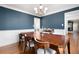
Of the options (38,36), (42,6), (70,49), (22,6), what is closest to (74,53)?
(70,49)

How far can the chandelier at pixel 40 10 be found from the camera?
1277 mm

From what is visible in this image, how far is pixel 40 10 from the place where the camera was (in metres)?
1.30

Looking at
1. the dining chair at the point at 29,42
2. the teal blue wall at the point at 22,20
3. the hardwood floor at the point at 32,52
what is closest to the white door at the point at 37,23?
the teal blue wall at the point at 22,20

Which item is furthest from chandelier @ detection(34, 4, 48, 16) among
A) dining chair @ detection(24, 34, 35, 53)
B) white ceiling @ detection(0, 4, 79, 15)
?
Result: dining chair @ detection(24, 34, 35, 53)

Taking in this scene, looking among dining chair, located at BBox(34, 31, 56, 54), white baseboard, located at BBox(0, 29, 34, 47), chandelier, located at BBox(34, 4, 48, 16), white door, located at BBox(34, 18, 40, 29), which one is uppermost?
chandelier, located at BBox(34, 4, 48, 16)

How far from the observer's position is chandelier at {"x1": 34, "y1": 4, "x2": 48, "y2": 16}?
128 centimetres

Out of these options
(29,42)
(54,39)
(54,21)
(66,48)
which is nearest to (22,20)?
(29,42)

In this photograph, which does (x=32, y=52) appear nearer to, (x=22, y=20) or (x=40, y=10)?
(x=22, y=20)

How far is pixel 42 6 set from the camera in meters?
1.28

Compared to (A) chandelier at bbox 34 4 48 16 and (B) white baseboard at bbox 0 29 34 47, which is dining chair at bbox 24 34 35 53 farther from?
(A) chandelier at bbox 34 4 48 16

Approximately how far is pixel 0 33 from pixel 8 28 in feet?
0.42
